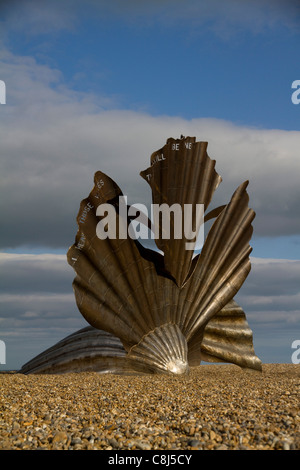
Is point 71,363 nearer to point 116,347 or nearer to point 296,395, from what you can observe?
point 116,347

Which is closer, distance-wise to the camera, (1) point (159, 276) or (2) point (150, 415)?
(2) point (150, 415)

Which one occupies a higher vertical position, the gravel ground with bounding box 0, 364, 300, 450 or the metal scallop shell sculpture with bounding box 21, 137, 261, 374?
the metal scallop shell sculpture with bounding box 21, 137, 261, 374

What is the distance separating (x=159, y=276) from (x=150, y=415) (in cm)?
411

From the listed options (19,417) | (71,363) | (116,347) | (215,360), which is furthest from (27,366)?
(19,417)

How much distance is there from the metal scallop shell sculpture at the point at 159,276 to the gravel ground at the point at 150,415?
144 centimetres

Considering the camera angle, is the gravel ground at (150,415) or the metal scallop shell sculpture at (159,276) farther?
the metal scallop shell sculpture at (159,276)

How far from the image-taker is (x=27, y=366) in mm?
11469

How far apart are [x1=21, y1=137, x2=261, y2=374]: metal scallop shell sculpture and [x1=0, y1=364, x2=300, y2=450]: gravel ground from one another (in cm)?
144

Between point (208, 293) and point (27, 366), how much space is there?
4802 millimetres

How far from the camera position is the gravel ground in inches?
153

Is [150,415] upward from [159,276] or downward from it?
downward

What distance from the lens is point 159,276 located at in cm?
885

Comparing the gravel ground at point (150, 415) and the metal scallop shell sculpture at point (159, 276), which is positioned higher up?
the metal scallop shell sculpture at point (159, 276)

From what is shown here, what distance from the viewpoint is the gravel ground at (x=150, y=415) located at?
3.88 m
